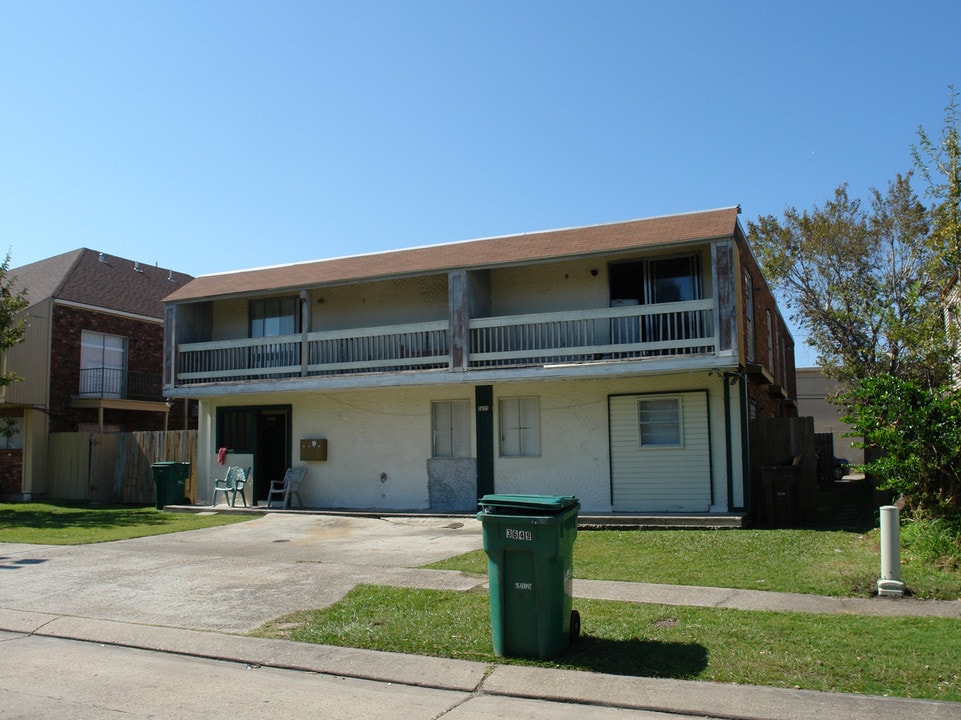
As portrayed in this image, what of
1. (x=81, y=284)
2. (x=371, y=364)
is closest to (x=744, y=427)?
(x=371, y=364)

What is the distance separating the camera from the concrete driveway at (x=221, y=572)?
29.0ft

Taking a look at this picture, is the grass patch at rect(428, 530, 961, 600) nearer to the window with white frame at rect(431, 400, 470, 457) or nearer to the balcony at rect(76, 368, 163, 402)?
the window with white frame at rect(431, 400, 470, 457)

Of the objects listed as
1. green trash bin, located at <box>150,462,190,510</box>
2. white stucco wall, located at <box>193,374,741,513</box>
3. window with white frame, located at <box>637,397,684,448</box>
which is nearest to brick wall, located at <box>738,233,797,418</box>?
window with white frame, located at <box>637,397,684,448</box>

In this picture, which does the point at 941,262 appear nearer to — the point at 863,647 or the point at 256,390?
the point at 863,647

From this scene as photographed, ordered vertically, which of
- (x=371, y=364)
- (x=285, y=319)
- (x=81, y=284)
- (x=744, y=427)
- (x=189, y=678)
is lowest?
(x=189, y=678)

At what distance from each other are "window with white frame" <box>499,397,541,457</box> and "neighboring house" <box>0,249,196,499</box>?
11.2 m

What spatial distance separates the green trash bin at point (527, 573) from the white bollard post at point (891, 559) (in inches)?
144

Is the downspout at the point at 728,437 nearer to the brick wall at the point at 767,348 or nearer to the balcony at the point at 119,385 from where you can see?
the brick wall at the point at 767,348

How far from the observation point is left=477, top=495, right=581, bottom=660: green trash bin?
21.5 feet

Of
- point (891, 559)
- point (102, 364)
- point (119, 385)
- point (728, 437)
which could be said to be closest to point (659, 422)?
point (728, 437)

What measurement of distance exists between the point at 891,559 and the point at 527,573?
411cm

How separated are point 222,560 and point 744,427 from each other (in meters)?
9.26

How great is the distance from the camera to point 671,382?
15.9m

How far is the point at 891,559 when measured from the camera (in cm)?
838
